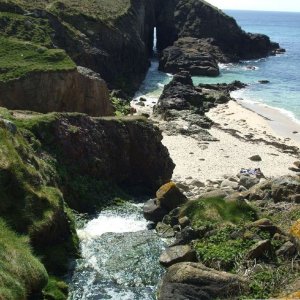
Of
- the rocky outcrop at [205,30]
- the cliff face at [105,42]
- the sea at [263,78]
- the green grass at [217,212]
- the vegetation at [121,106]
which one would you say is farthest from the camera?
the rocky outcrop at [205,30]

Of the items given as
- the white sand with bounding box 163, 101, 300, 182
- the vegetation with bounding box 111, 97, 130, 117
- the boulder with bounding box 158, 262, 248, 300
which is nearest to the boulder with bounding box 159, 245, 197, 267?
the boulder with bounding box 158, 262, 248, 300

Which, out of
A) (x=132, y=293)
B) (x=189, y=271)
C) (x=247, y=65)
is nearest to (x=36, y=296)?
(x=132, y=293)

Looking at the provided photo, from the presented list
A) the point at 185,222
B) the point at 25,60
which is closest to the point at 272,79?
the point at 25,60

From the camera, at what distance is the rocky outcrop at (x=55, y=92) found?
118 ft

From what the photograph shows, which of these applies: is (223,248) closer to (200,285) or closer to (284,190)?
(200,285)

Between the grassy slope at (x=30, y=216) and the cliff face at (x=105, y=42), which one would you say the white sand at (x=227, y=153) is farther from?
the cliff face at (x=105, y=42)

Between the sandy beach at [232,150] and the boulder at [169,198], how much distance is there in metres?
8.82

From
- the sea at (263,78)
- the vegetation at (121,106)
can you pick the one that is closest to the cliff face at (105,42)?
the sea at (263,78)

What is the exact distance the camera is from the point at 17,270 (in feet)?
52.2

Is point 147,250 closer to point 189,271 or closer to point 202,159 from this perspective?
point 189,271

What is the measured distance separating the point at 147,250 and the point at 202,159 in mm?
19962

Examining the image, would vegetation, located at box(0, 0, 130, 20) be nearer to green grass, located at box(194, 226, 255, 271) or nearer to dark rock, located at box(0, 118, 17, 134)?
dark rock, located at box(0, 118, 17, 134)

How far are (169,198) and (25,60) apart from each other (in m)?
20.1

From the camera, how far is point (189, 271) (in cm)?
1762
